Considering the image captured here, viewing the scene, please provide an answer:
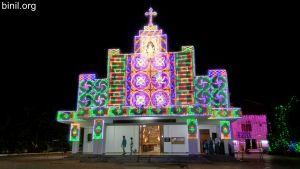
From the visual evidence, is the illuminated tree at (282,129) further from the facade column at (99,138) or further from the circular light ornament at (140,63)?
the facade column at (99,138)

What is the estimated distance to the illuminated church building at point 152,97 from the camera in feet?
83.6

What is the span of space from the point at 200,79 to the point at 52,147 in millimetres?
28598

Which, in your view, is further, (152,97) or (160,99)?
(152,97)

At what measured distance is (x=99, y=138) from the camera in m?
23.9

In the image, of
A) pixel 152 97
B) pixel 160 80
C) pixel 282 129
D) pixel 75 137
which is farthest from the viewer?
A: pixel 282 129

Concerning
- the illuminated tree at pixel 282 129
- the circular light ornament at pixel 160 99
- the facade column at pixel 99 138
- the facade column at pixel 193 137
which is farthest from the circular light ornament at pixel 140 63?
the illuminated tree at pixel 282 129

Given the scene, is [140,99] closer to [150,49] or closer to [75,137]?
[150,49]

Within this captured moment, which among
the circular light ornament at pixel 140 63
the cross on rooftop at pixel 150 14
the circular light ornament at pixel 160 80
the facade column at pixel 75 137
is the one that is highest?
the cross on rooftop at pixel 150 14

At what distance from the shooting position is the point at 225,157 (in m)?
23.2

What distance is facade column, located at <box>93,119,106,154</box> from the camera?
2369 cm

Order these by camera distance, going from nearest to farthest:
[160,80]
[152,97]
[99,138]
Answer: [99,138] < [152,97] < [160,80]

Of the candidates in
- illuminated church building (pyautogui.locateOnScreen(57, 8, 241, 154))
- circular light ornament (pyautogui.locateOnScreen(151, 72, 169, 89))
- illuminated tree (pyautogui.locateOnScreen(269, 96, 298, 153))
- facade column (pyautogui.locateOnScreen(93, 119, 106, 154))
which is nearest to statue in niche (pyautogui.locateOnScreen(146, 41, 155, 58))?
illuminated church building (pyautogui.locateOnScreen(57, 8, 241, 154))

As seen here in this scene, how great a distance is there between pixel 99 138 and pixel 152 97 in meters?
6.35

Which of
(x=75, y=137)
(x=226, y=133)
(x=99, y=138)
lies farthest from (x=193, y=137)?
(x=75, y=137)
